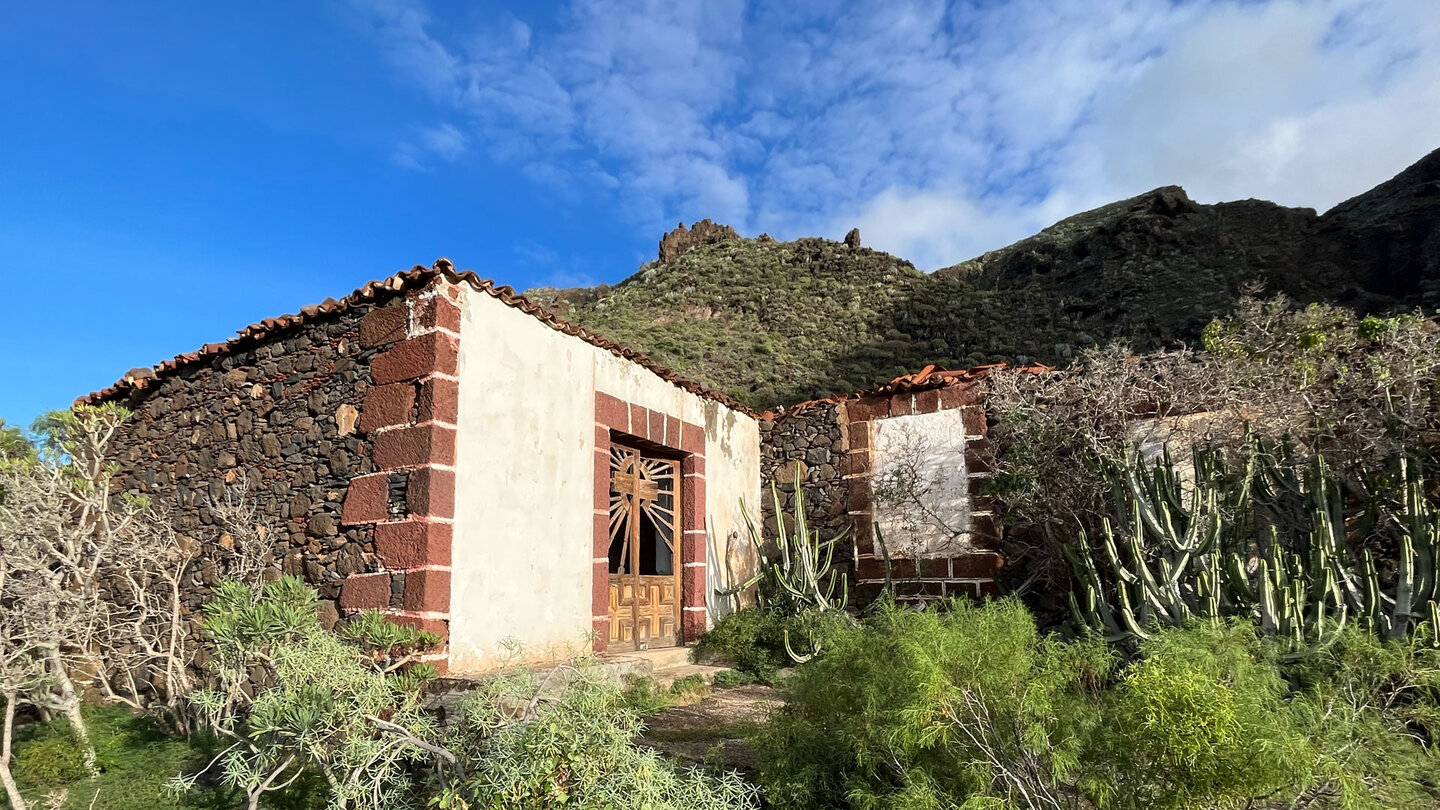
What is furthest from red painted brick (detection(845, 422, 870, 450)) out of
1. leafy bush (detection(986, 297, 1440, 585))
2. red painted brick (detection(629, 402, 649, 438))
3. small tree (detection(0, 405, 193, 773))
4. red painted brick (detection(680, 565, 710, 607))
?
small tree (detection(0, 405, 193, 773))

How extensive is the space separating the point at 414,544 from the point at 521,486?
3.30 feet

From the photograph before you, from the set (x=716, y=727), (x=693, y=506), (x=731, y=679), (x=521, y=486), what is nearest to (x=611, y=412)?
(x=521, y=486)

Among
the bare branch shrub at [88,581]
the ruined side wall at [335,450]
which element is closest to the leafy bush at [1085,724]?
the ruined side wall at [335,450]

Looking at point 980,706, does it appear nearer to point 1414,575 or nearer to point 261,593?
point 1414,575

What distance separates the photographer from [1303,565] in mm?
5512

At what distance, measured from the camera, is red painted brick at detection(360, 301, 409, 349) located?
5.84 metres

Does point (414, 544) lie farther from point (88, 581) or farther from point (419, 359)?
point (88, 581)

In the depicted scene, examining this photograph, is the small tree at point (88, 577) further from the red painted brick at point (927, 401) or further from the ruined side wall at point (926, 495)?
the red painted brick at point (927, 401)

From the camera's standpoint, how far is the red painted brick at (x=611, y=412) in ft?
23.8

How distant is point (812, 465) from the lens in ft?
30.2

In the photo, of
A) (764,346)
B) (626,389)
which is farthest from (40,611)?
(764,346)

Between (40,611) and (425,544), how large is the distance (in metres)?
2.74

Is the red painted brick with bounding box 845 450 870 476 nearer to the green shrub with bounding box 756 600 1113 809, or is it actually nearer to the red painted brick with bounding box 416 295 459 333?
the red painted brick with bounding box 416 295 459 333

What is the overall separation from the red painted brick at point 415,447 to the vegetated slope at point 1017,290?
12.2 metres
